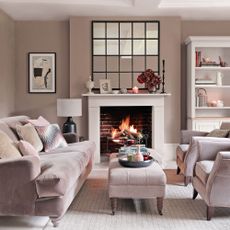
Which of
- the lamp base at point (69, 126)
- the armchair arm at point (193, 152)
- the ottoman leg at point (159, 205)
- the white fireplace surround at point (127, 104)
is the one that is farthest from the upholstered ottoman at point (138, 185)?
the white fireplace surround at point (127, 104)

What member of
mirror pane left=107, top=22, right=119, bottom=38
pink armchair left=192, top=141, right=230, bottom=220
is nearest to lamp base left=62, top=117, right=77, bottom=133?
mirror pane left=107, top=22, right=119, bottom=38

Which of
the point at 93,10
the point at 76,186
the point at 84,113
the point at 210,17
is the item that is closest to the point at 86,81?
the point at 84,113

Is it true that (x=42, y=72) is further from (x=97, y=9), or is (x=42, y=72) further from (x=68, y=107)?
(x=97, y=9)

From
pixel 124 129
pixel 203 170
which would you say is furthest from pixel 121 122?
pixel 203 170

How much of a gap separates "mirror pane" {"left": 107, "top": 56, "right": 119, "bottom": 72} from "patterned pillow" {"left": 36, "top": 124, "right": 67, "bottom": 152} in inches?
95.2

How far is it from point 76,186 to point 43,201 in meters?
0.88

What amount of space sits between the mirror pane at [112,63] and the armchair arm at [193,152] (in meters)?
2.91

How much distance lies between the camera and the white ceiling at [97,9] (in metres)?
6.51

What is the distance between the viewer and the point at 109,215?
13.0ft

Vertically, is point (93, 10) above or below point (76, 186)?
above

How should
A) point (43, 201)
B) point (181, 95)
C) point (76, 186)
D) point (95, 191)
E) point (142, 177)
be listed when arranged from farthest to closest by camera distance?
point (181, 95) < point (95, 191) < point (76, 186) < point (142, 177) < point (43, 201)

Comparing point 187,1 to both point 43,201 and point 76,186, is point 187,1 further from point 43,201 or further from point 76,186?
Result: point 43,201

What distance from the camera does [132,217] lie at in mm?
3891

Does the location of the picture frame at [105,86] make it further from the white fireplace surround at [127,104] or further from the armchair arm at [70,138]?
the armchair arm at [70,138]
